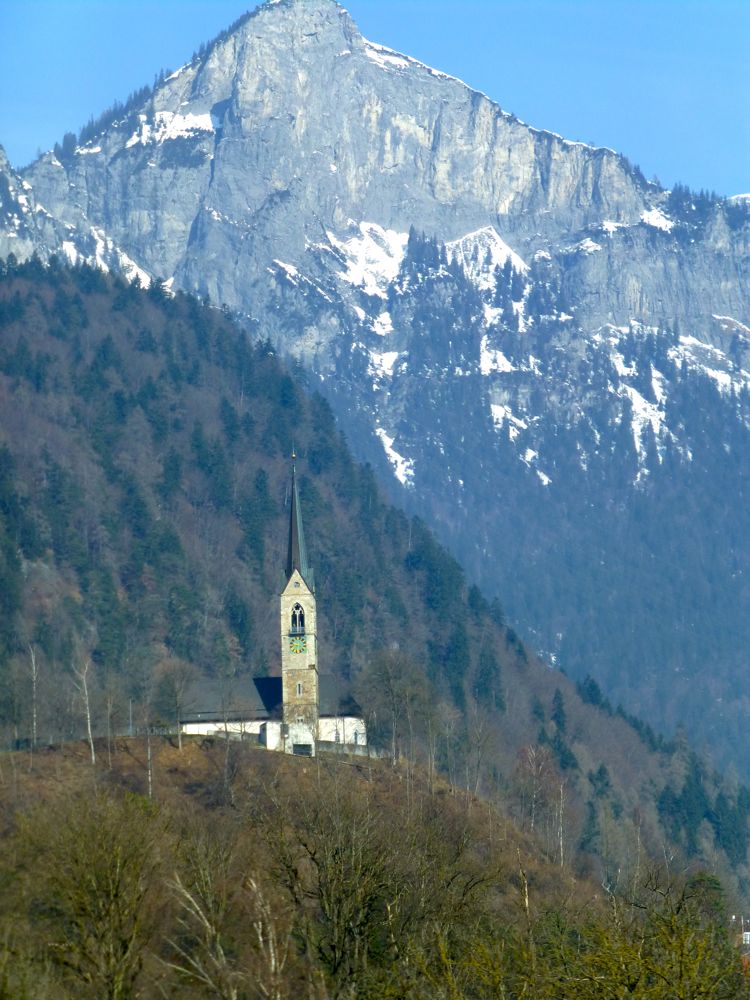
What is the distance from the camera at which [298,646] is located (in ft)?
396

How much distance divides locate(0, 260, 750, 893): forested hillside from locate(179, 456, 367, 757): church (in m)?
2.14

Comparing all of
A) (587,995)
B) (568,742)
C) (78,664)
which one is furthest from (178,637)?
(587,995)

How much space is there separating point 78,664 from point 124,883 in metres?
84.4

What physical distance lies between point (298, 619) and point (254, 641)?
147ft

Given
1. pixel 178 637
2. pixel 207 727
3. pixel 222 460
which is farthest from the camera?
pixel 222 460

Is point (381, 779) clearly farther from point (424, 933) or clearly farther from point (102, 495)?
point (102, 495)

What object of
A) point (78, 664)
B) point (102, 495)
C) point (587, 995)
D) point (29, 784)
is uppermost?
point (102, 495)

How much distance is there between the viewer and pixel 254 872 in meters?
59.8

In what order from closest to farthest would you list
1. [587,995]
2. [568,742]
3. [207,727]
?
[587,995], [207,727], [568,742]

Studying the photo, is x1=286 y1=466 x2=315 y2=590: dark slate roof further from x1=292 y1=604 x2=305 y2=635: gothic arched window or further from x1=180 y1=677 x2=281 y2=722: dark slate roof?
x1=180 y1=677 x2=281 y2=722: dark slate roof

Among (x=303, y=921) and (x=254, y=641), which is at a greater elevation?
(x=254, y=641)

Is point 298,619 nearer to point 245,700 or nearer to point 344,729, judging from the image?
point 245,700

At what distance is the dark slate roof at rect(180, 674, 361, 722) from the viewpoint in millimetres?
118562

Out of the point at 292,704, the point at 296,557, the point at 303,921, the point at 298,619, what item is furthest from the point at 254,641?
the point at 303,921
